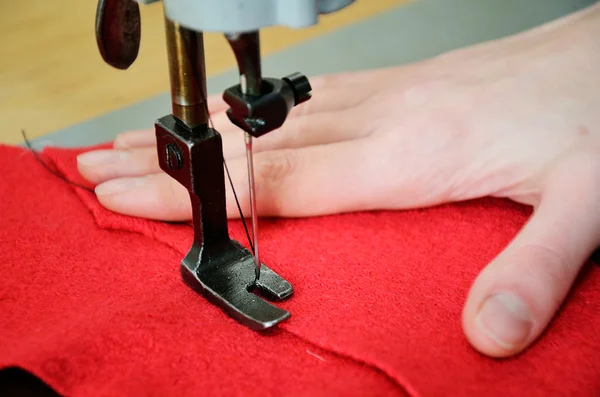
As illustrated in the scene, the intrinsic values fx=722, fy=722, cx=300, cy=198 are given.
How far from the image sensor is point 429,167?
73cm

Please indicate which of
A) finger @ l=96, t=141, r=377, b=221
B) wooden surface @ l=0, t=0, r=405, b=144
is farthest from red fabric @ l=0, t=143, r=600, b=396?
wooden surface @ l=0, t=0, r=405, b=144

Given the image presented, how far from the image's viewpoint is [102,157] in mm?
774

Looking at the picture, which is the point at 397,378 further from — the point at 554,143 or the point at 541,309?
the point at 554,143

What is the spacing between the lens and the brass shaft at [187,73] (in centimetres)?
54

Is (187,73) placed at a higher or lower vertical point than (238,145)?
higher

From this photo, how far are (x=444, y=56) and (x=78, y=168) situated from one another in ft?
1.56

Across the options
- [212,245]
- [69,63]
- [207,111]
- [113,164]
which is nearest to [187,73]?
[207,111]

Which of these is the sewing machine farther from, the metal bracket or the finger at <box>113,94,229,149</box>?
the finger at <box>113,94,229,149</box>

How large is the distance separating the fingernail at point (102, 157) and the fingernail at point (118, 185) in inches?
1.3

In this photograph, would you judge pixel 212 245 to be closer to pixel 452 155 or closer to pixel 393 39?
pixel 452 155

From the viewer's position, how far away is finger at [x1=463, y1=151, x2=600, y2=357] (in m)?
0.55

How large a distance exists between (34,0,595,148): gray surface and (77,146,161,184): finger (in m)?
0.15

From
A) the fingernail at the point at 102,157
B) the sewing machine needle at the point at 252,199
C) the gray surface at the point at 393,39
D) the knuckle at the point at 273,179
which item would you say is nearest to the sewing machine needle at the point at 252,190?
the sewing machine needle at the point at 252,199

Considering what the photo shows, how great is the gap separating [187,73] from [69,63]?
56 centimetres
